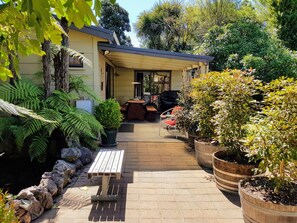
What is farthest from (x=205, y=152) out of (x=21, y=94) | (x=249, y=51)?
(x=249, y=51)

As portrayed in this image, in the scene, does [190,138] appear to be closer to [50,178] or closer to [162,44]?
[50,178]

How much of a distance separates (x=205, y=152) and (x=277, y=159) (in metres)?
2.22

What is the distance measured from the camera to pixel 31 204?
9.59ft

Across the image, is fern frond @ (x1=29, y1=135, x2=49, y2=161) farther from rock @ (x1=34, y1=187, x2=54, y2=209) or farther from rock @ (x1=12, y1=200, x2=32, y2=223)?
rock @ (x1=12, y1=200, x2=32, y2=223)

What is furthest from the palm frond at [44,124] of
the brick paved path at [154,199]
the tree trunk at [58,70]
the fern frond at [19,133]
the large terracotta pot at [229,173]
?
the large terracotta pot at [229,173]

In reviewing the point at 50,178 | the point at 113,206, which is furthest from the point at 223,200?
the point at 50,178

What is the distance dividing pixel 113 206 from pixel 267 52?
10527 millimetres

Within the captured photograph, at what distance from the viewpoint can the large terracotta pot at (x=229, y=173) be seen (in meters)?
3.47

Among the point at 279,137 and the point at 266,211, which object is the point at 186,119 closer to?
→ the point at 279,137

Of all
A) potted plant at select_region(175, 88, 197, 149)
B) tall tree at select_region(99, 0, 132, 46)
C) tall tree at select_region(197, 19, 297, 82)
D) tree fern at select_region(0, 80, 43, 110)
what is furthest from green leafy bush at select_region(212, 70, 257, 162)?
tall tree at select_region(99, 0, 132, 46)

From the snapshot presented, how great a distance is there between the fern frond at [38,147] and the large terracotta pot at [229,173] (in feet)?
11.0

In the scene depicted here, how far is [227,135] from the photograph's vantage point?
12.1 feet

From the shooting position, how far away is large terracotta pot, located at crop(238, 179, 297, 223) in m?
2.38

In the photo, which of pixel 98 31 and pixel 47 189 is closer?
pixel 47 189
